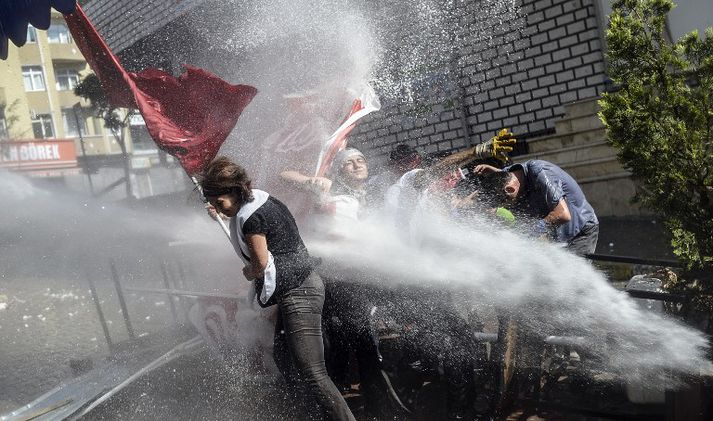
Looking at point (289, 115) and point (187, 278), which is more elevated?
point (289, 115)

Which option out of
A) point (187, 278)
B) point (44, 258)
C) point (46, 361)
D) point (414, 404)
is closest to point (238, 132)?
point (187, 278)

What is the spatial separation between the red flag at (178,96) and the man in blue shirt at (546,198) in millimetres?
2004

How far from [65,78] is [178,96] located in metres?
40.0

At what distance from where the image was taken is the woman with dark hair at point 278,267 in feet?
12.5

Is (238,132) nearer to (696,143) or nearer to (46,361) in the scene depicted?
(46,361)

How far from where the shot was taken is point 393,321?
14.7 feet

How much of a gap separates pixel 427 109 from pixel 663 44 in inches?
278

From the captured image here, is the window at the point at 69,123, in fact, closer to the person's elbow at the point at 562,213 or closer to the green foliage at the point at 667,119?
the person's elbow at the point at 562,213

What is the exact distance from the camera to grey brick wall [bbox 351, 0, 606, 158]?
8.69m

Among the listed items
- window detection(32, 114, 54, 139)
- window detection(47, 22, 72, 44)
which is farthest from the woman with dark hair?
window detection(47, 22, 72, 44)

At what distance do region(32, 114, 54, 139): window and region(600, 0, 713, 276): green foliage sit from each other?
32516mm

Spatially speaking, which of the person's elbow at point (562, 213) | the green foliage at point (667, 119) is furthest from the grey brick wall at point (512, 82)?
the green foliage at point (667, 119)

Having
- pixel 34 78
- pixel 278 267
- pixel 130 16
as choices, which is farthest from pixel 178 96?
pixel 34 78

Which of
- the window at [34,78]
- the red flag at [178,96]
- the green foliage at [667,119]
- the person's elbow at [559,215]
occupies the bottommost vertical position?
the person's elbow at [559,215]
